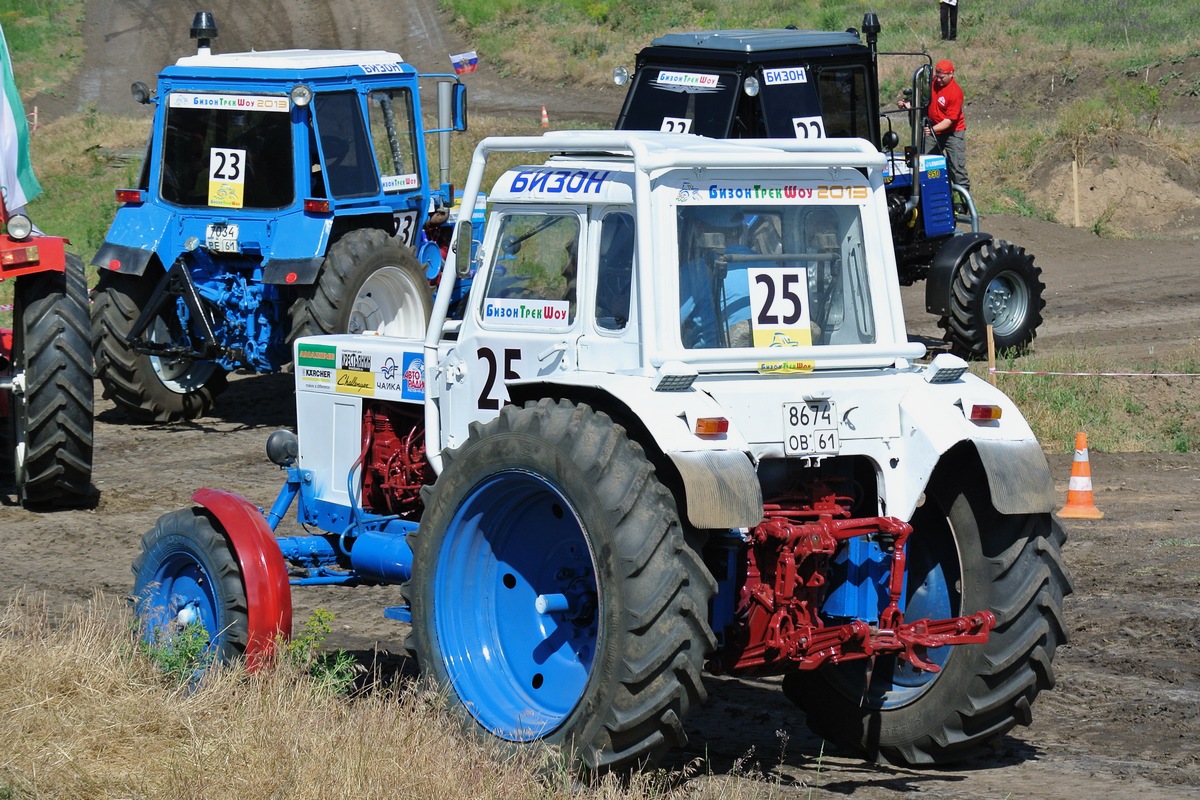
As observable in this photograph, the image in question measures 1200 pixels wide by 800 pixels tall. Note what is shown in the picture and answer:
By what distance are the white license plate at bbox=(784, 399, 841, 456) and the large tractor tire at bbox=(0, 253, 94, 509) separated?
252 inches

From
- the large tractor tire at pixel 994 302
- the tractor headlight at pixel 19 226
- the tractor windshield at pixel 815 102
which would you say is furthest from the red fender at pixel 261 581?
the large tractor tire at pixel 994 302

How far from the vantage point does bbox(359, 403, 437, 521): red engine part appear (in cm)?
777

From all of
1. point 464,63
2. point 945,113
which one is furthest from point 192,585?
point 945,113

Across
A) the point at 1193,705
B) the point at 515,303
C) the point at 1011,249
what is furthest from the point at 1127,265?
the point at 515,303

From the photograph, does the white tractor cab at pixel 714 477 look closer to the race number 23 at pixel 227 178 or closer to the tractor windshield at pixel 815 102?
the race number 23 at pixel 227 178

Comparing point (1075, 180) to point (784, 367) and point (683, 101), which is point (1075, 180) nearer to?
point (683, 101)

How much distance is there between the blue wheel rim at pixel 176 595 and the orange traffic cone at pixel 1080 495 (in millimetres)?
6128

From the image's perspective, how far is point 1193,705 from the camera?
7430 millimetres

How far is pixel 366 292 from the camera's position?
13.7 meters

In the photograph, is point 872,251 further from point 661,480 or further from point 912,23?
point 912,23

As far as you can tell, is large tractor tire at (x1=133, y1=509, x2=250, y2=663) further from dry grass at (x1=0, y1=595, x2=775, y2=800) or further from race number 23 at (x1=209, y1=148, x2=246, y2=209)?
race number 23 at (x1=209, y1=148, x2=246, y2=209)

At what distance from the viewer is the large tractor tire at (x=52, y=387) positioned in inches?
429

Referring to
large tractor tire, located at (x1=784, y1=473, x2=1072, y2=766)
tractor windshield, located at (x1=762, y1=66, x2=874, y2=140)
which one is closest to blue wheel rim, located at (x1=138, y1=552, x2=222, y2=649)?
large tractor tire, located at (x1=784, y1=473, x2=1072, y2=766)

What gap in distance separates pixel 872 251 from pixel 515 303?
4.99ft
